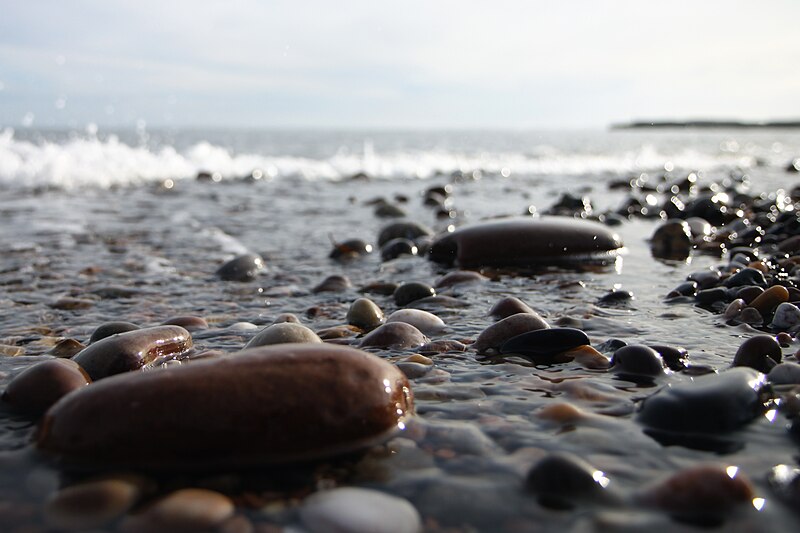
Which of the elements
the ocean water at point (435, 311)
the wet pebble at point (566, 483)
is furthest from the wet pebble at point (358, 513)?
the wet pebble at point (566, 483)

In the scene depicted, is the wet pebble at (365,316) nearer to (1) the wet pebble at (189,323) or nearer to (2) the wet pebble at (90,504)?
(1) the wet pebble at (189,323)

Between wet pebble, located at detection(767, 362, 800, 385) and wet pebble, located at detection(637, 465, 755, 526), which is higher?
wet pebble, located at detection(767, 362, 800, 385)

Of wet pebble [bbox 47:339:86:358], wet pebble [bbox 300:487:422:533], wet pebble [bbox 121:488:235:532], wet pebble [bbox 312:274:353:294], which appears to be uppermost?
wet pebble [bbox 300:487:422:533]

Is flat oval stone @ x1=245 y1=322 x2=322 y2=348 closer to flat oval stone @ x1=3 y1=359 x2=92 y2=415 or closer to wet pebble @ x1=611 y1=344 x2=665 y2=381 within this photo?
flat oval stone @ x1=3 y1=359 x2=92 y2=415

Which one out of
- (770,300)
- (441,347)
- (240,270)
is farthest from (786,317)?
(240,270)

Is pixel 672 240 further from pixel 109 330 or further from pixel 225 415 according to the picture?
pixel 225 415

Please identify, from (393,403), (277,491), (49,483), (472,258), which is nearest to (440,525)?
(277,491)

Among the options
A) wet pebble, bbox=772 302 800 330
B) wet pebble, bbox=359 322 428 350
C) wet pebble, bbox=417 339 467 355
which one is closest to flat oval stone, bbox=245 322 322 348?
wet pebble, bbox=359 322 428 350

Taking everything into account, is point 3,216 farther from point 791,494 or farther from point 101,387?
point 791,494
